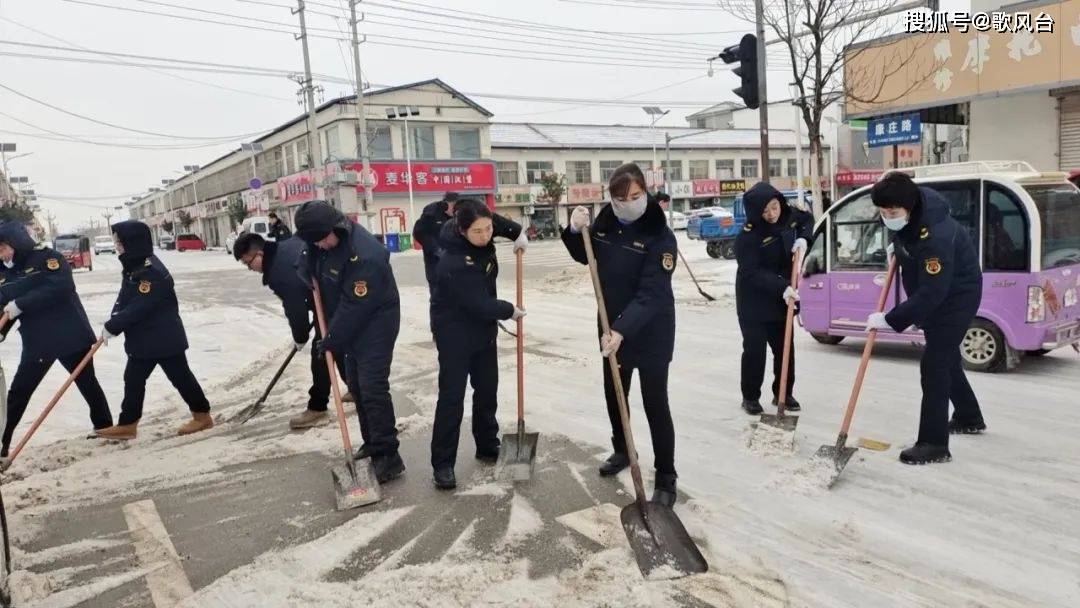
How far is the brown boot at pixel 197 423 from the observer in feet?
18.4

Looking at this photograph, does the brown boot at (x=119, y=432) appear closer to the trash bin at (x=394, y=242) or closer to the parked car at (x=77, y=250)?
the parked car at (x=77, y=250)

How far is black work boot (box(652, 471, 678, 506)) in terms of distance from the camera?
3670 millimetres

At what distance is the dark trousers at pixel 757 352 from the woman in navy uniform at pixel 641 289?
5.71 feet

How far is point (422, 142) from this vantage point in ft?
133

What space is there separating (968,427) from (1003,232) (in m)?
Result: 2.14

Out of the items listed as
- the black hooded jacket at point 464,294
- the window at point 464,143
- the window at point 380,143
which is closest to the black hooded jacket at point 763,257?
the black hooded jacket at point 464,294

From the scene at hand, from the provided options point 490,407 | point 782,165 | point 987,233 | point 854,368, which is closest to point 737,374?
point 854,368

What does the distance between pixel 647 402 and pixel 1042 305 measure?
4.12m

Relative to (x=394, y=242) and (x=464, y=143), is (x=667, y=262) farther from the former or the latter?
(x=464, y=143)

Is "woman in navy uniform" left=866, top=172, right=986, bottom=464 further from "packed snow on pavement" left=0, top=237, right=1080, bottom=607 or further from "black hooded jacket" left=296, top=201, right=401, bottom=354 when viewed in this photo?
"black hooded jacket" left=296, top=201, right=401, bottom=354

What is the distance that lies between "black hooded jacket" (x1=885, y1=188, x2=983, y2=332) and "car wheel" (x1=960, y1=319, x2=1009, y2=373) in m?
2.25

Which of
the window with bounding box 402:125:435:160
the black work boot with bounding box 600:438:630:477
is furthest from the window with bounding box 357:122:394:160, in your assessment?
the black work boot with bounding box 600:438:630:477

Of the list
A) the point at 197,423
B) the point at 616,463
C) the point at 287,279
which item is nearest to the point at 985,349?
the point at 616,463

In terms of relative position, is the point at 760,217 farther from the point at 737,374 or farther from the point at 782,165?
the point at 782,165
